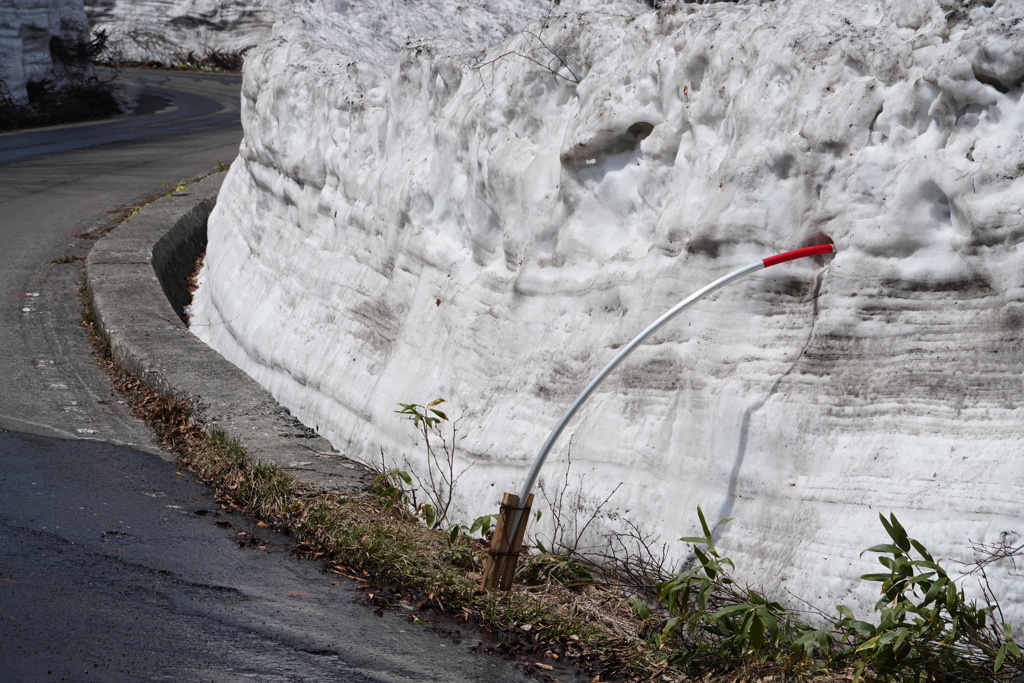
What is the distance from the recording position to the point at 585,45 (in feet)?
14.7

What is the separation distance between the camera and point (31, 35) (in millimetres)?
22812

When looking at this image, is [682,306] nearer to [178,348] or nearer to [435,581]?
[435,581]

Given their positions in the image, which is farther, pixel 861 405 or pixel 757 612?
pixel 861 405

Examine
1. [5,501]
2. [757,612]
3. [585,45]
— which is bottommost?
[5,501]

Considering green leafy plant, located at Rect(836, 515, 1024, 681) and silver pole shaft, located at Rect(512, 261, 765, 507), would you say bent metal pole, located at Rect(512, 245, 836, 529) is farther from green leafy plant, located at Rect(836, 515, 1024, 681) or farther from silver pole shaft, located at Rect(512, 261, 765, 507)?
green leafy plant, located at Rect(836, 515, 1024, 681)

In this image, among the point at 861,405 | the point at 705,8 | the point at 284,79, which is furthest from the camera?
the point at 284,79

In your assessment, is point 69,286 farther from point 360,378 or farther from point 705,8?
point 705,8

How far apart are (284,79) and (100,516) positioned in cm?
375

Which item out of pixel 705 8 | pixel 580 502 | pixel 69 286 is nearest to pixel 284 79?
pixel 69 286

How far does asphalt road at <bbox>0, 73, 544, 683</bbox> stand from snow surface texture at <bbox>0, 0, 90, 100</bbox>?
1730cm

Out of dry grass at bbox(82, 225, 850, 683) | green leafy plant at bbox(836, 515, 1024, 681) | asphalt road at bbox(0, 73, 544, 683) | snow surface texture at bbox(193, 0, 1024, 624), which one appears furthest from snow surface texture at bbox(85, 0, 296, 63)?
green leafy plant at bbox(836, 515, 1024, 681)

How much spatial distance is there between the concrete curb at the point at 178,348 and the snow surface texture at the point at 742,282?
36cm

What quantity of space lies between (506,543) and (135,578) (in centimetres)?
133

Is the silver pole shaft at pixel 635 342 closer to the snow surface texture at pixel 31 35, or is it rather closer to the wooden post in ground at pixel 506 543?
the wooden post in ground at pixel 506 543
